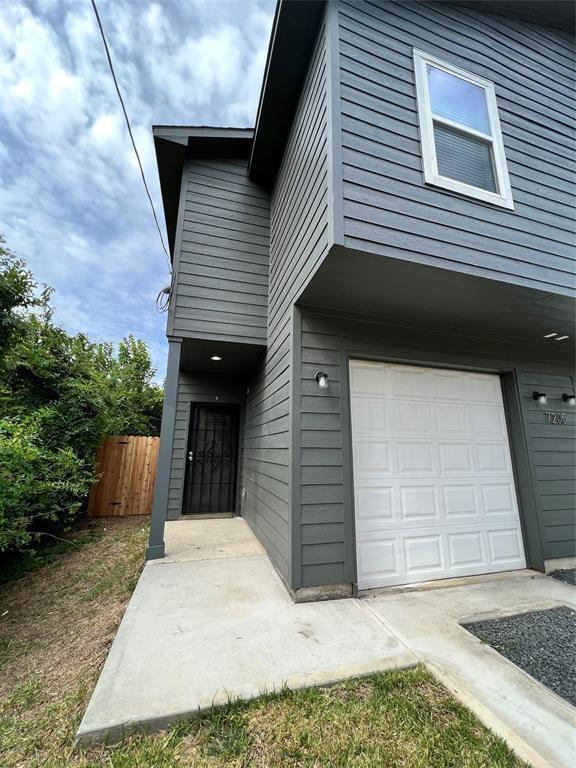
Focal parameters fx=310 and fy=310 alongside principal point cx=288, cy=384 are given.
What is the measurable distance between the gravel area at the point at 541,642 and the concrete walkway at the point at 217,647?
0.69 m

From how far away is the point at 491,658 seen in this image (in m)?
1.90

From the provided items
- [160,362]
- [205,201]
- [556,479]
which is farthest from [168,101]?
[160,362]

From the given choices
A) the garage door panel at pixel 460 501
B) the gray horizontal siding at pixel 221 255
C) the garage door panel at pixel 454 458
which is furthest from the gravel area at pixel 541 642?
the gray horizontal siding at pixel 221 255

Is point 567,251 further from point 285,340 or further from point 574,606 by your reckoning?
point 574,606

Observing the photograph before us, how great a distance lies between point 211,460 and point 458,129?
5562 millimetres

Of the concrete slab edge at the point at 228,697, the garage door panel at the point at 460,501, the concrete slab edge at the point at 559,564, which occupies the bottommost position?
the concrete slab edge at the point at 228,697

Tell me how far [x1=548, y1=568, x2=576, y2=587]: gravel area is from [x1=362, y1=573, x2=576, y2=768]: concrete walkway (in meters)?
0.13

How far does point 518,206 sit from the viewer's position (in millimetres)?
2848

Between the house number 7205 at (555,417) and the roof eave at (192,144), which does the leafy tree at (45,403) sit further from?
the house number 7205 at (555,417)

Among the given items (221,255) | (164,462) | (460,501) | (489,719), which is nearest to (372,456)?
(460,501)

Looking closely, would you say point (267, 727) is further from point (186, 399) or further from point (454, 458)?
point (186, 399)

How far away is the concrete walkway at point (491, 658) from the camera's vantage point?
4.52 ft

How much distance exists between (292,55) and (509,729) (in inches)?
215

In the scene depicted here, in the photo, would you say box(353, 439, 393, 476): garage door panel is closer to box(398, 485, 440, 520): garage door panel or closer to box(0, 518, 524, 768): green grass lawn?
box(398, 485, 440, 520): garage door panel
